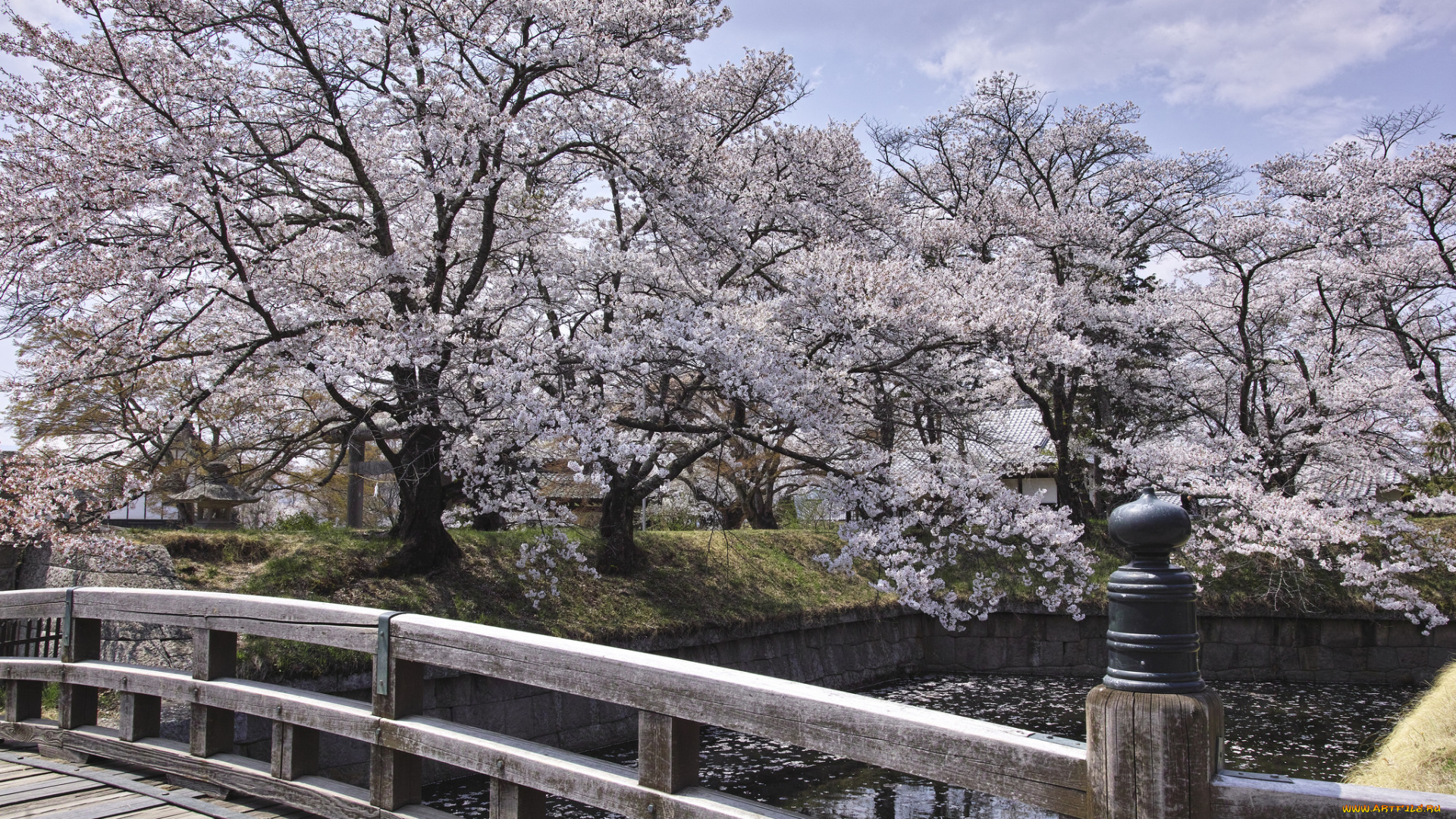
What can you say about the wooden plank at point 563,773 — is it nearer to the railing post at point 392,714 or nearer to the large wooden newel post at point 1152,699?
the railing post at point 392,714

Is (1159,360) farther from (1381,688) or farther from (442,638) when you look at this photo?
(442,638)

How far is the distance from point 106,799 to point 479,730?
2003mm

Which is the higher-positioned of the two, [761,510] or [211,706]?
[761,510]

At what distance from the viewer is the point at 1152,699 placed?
2141 mm

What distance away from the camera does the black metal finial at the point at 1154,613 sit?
218 cm

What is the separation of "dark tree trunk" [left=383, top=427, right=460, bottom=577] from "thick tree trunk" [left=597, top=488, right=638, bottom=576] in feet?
7.03

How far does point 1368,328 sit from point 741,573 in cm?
1311

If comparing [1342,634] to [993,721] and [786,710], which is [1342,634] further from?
[786,710]

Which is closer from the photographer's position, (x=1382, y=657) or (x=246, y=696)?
(x=246, y=696)

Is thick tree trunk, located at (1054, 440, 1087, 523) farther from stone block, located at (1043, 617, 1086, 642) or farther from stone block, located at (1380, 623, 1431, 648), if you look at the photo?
stone block, located at (1380, 623, 1431, 648)

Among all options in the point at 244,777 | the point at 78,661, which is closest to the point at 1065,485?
the point at 244,777

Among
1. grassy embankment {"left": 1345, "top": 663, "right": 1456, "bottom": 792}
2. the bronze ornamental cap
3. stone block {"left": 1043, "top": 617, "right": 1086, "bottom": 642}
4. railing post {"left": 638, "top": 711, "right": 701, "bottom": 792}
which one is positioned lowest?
stone block {"left": 1043, "top": 617, "right": 1086, "bottom": 642}

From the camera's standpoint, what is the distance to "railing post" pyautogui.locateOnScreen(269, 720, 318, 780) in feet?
12.4

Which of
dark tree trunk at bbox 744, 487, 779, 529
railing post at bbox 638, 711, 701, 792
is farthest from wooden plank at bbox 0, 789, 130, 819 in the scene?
dark tree trunk at bbox 744, 487, 779, 529
